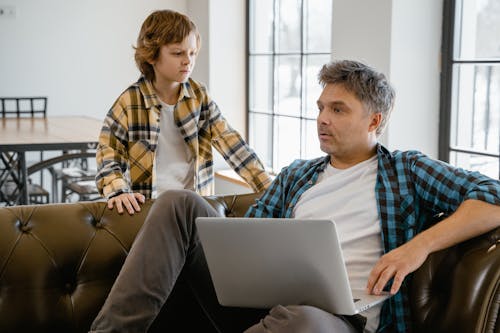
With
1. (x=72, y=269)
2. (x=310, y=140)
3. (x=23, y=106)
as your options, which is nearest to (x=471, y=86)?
(x=310, y=140)

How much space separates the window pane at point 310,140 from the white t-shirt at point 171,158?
188cm

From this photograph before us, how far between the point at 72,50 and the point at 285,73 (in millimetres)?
2197

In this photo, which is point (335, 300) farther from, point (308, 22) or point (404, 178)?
point (308, 22)

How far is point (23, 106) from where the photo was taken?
6.04m

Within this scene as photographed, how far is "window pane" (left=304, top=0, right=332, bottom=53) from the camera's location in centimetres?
432

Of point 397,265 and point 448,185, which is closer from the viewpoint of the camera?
point 397,265

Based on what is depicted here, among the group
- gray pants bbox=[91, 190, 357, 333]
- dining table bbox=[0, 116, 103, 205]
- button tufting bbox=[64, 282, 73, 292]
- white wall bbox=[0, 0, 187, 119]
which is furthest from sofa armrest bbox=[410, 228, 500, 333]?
white wall bbox=[0, 0, 187, 119]

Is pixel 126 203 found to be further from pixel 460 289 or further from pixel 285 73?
pixel 285 73

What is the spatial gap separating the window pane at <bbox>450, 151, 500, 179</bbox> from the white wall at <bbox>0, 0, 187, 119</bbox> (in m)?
3.60

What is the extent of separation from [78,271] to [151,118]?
0.67 meters

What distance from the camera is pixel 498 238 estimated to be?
178 centimetres

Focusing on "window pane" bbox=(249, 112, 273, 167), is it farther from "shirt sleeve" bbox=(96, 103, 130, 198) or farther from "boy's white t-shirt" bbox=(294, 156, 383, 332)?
"boy's white t-shirt" bbox=(294, 156, 383, 332)

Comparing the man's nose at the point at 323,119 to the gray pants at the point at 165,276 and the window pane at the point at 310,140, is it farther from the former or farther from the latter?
the window pane at the point at 310,140

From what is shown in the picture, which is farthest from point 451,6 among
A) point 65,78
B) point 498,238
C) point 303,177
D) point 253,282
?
point 65,78
